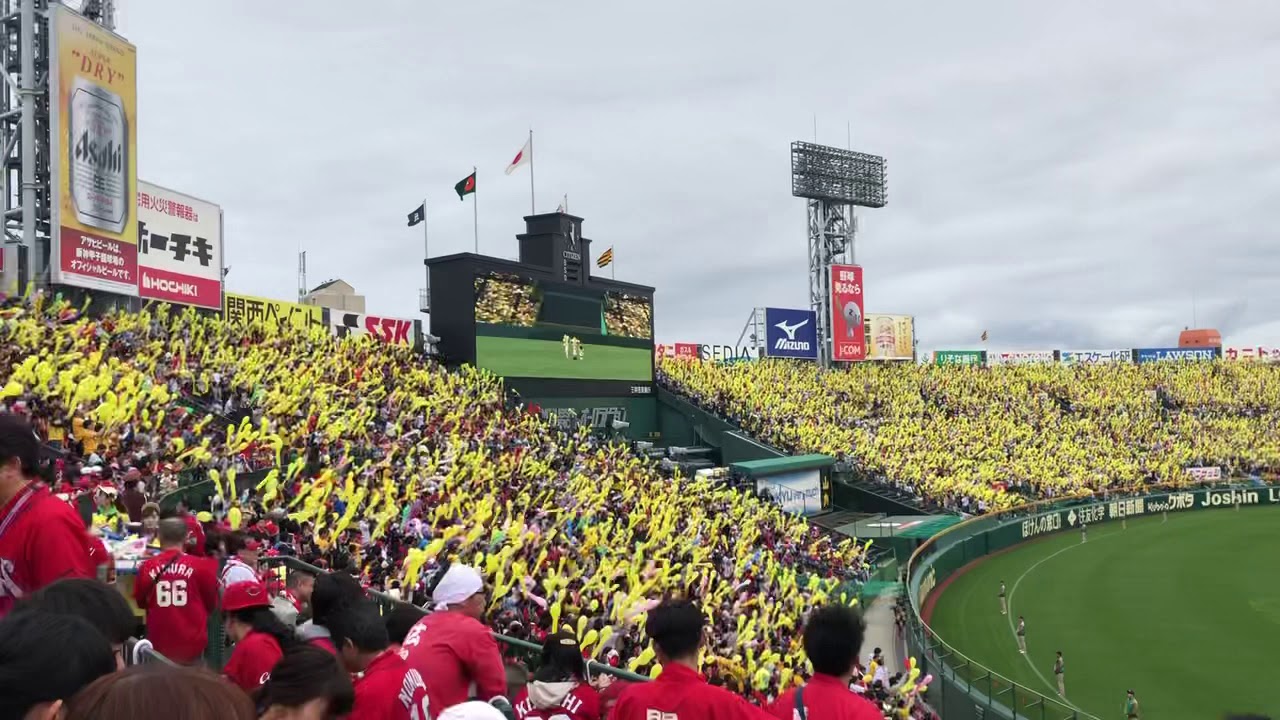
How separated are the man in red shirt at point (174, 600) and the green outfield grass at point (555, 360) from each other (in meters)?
24.9

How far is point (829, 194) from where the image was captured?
55.6m

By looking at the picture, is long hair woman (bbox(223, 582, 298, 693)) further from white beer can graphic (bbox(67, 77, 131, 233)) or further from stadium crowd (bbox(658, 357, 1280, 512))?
stadium crowd (bbox(658, 357, 1280, 512))

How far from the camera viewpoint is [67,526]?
4047mm

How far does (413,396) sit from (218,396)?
5993mm

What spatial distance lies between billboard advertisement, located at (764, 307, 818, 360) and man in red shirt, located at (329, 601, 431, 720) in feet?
149

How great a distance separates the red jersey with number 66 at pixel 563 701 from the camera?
201 inches

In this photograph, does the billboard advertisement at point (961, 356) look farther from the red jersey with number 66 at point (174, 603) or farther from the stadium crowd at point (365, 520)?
the red jersey with number 66 at point (174, 603)

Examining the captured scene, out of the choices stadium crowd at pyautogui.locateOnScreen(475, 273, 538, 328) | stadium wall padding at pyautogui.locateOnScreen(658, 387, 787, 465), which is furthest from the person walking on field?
stadium wall padding at pyautogui.locateOnScreen(658, 387, 787, 465)

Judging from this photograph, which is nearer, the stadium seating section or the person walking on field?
the stadium seating section

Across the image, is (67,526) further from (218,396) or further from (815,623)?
(218,396)

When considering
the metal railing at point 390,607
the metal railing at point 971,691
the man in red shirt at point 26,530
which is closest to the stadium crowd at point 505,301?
the metal railing at point 971,691

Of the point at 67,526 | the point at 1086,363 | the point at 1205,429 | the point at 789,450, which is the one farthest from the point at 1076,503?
the point at 67,526

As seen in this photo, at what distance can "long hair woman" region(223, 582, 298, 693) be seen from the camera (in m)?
4.53

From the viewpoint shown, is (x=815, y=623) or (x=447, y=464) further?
(x=447, y=464)
